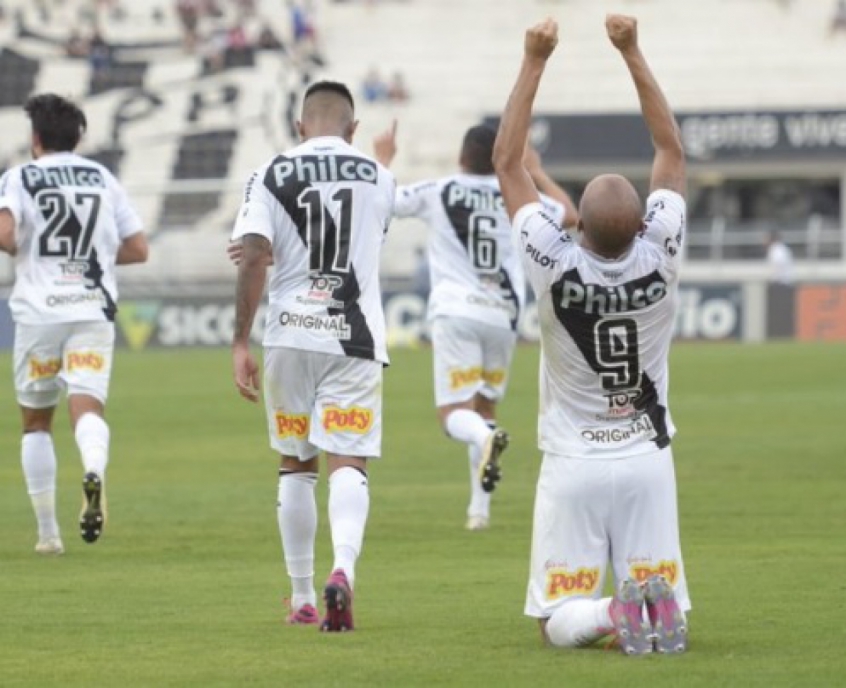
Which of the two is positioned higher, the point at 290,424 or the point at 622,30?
the point at 622,30

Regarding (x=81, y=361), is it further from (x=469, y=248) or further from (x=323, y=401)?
(x=323, y=401)

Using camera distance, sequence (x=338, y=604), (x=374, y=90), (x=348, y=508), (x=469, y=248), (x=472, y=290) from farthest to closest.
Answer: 1. (x=374, y=90)
2. (x=472, y=290)
3. (x=469, y=248)
4. (x=348, y=508)
5. (x=338, y=604)

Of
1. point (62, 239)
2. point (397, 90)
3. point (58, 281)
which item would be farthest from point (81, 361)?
point (397, 90)

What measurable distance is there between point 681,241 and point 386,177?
1.69 meters

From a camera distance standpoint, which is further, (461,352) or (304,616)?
(461,352)

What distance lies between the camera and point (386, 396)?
28109 millimetres

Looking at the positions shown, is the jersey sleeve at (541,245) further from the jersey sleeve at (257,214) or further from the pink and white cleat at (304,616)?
the pink and white cleat at (304,616)

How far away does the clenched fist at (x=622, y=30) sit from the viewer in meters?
8.28

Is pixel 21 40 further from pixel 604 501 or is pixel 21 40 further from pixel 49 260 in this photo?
pixel 604 501

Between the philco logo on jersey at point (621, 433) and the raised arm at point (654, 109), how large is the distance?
0.91 meters

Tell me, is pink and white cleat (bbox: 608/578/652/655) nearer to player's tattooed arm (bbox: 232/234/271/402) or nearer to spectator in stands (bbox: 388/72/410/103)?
player's tattooed arm (bbox: 232/234/271/402)

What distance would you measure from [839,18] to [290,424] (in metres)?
45.8

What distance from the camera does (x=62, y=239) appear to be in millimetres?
12797

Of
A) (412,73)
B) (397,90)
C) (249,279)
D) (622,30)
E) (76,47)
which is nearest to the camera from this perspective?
(622,30)
